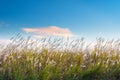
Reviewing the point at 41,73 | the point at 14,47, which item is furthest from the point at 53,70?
the point at 14,47

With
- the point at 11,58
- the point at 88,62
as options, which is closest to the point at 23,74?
the point at 11,58

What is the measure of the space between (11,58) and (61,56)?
4.23 feet

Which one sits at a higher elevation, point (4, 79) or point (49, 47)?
point (49, 47)

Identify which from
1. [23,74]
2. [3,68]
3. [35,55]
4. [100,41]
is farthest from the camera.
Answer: [100,41]

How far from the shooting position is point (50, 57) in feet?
26.1

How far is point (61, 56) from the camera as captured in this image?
26.2 feet

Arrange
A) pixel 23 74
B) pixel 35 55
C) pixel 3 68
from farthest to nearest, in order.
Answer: pixel 35 55
pixel 3 68
pixel 23 74

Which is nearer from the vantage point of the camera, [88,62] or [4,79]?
[4,79]

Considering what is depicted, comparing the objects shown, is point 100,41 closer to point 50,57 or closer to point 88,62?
point 88,62

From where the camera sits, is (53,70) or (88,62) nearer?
(53,70)

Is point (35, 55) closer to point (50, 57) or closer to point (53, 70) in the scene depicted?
point (50, 57)

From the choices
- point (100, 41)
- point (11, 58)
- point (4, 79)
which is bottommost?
point (4, 79)

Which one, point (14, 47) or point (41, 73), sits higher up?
point (14, 47)

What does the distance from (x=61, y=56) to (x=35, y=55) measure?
2.19 feet
